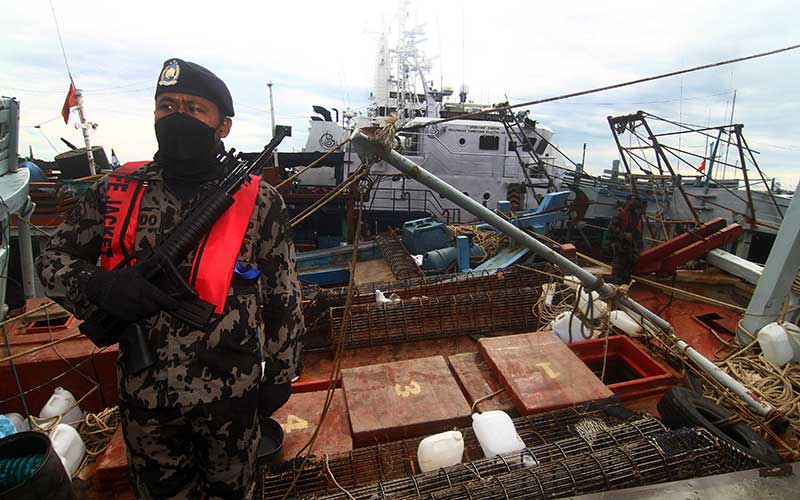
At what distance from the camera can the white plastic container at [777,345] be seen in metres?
3.80

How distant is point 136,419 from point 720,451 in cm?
323

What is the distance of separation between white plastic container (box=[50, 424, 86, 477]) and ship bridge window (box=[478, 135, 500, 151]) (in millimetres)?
15061

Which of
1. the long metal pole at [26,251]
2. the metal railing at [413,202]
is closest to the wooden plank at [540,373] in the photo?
the long metal pole at [26,251]

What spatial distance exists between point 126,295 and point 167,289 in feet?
0.54

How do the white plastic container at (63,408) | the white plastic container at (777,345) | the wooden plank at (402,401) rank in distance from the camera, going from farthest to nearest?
the white plastic container at (777,345) → the white plastic container at (63,408) → the wooden plank at (402,401)

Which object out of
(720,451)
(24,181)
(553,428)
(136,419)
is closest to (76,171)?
(24,181)

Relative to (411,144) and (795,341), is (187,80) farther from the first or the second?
(411,144)

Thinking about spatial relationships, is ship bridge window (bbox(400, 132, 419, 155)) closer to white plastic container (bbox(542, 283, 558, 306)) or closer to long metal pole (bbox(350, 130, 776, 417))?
white plastic container (bbox(542, 283, 558, 306))

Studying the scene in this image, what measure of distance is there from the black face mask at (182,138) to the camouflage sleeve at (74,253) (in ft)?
1.22

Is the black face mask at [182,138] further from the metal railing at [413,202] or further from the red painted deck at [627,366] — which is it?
the metal railing at [413,202]

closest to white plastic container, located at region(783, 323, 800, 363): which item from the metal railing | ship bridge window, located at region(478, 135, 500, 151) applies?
the metal railing

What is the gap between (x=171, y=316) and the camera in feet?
5.68

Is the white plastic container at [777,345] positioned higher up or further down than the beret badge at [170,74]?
further down

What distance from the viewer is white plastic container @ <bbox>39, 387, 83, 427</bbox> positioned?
3.06 meters
